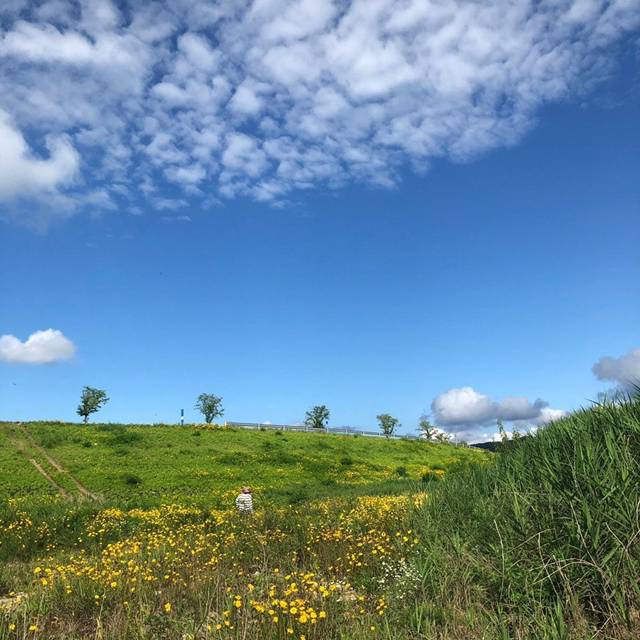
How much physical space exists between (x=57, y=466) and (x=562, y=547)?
111 ft

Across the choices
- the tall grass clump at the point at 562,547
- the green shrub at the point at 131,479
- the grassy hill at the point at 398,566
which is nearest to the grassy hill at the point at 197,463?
the green shrub at the point at 131,479

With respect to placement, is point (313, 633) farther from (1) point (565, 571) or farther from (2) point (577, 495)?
(2) point (577, 495)

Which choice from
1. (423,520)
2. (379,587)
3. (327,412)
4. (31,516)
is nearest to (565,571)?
(379,587)

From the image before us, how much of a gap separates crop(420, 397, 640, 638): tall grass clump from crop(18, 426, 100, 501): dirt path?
2383cm

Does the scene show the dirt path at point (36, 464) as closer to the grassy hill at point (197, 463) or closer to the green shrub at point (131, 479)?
the grassy hill at point (197, 463)

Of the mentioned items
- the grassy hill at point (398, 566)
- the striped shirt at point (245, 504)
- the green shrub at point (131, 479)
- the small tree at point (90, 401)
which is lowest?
the grassy hill at point (398, 566)

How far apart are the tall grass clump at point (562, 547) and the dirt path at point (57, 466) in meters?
23.8

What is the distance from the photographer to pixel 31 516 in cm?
1792

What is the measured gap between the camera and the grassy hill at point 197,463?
28344 mm

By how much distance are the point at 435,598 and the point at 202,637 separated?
2.67 m

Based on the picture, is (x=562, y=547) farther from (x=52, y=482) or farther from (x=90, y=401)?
(x=90, y=401)

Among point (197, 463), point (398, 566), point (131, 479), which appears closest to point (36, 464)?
point (131, 479)

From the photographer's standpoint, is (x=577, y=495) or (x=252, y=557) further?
(x=252, y=557)

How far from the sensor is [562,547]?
6.11m
